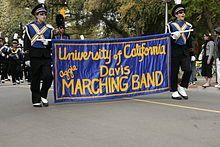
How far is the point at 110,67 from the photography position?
10766 mm

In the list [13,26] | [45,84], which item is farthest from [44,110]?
[13,26]

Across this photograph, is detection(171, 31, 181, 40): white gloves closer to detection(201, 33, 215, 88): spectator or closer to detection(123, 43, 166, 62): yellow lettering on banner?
detection(123, 43, 166, 62): yellow lettering on banner

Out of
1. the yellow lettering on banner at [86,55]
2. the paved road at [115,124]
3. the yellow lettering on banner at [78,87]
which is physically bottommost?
the paved road at [115,124]

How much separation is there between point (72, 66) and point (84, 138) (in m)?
3.84

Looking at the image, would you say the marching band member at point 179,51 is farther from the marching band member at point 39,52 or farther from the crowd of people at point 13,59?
the crowd of people at point 13,59

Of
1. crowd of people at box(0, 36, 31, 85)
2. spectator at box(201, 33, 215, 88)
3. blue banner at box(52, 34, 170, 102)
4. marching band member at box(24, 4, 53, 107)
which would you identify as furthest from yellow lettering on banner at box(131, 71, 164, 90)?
crowd of people at box(0, 36, 31, 85)

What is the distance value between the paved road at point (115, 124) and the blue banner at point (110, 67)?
1.07ft

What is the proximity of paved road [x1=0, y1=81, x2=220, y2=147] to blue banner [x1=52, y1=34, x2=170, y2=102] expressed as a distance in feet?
1.07

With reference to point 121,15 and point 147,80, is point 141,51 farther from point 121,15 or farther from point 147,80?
point 121,15

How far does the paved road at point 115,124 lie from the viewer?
6.53m

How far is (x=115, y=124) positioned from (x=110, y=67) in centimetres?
314

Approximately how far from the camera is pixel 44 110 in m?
9.57

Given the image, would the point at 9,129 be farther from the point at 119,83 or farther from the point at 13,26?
the point at 13,26

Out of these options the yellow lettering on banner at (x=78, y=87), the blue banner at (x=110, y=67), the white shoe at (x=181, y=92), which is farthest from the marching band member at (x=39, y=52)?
the white shoe at (x=181, y=92)
